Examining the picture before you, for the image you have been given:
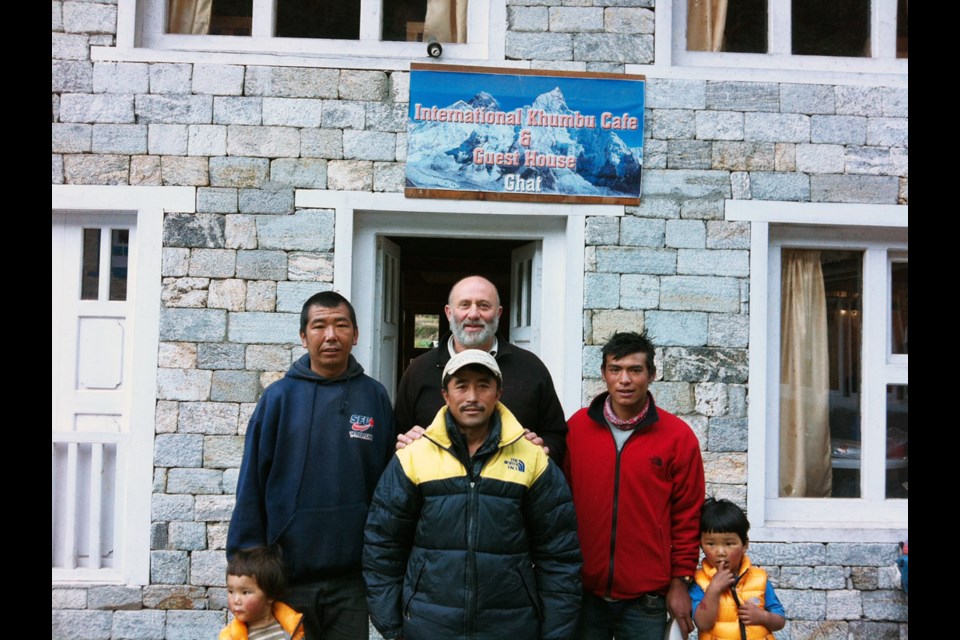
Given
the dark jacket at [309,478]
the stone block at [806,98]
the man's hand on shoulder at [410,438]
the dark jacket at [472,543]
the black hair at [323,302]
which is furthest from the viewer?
the stone block at [806,98]

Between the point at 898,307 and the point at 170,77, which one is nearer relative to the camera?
the point at 170,77

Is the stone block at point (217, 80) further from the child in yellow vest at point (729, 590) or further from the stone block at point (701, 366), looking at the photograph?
the child in yellow vest at point (729, 590)

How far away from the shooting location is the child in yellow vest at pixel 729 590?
2912 mm

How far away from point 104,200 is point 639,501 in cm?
355

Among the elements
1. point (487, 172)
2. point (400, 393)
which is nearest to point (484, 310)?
point (400, 393)

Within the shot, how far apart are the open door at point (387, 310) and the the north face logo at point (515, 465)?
236cm

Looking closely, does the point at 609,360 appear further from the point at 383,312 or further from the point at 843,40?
the point at 843,40

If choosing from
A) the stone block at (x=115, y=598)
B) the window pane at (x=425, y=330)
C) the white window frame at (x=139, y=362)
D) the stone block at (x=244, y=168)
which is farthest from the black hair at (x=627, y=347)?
the window pane at (x=425, y=330)

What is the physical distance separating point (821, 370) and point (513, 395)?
275cm

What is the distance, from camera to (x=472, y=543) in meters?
2.55

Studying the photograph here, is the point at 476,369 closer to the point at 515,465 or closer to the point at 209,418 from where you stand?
the point at 515,465

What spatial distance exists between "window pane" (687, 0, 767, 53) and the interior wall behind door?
199 centimetres

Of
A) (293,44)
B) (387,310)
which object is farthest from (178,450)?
(293,44)

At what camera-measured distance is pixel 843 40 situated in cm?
501
